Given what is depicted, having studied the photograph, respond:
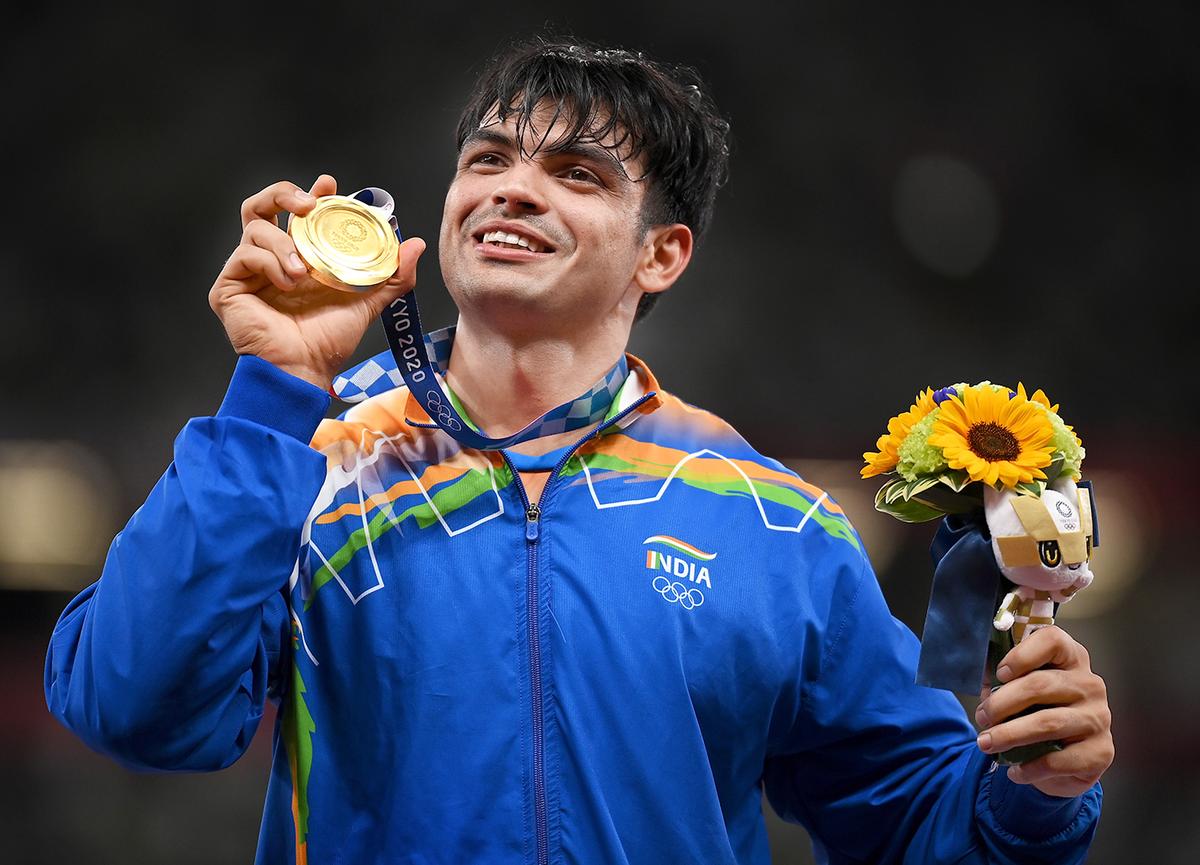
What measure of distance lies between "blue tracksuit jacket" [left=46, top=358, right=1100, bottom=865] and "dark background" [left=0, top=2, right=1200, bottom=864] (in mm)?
2511

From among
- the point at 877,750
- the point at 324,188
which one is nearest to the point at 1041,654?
the point at 877,750

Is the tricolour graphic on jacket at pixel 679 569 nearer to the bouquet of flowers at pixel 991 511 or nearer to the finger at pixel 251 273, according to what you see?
the bouquet of flowers at pixel 991 511

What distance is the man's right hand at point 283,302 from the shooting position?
172 centimetres

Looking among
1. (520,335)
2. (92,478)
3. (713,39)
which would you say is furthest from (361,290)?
(713,39)

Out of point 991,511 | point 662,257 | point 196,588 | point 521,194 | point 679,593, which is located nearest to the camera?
point 196,588

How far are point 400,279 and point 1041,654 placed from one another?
3.11ft

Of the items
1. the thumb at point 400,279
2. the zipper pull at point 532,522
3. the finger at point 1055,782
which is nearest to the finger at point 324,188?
the thumb at point 400,279

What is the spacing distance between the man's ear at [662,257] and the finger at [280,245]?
0.68 metres

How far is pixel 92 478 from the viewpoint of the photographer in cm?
433

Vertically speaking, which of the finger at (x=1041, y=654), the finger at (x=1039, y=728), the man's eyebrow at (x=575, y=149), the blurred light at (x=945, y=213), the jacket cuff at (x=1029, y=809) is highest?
the blurred light at (x=945, y=213)

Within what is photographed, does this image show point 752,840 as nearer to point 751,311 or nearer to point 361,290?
point 361,290

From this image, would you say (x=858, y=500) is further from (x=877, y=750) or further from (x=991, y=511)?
(x=991, y=511)

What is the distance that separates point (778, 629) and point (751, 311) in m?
2.93

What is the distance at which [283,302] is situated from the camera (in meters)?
1.77
